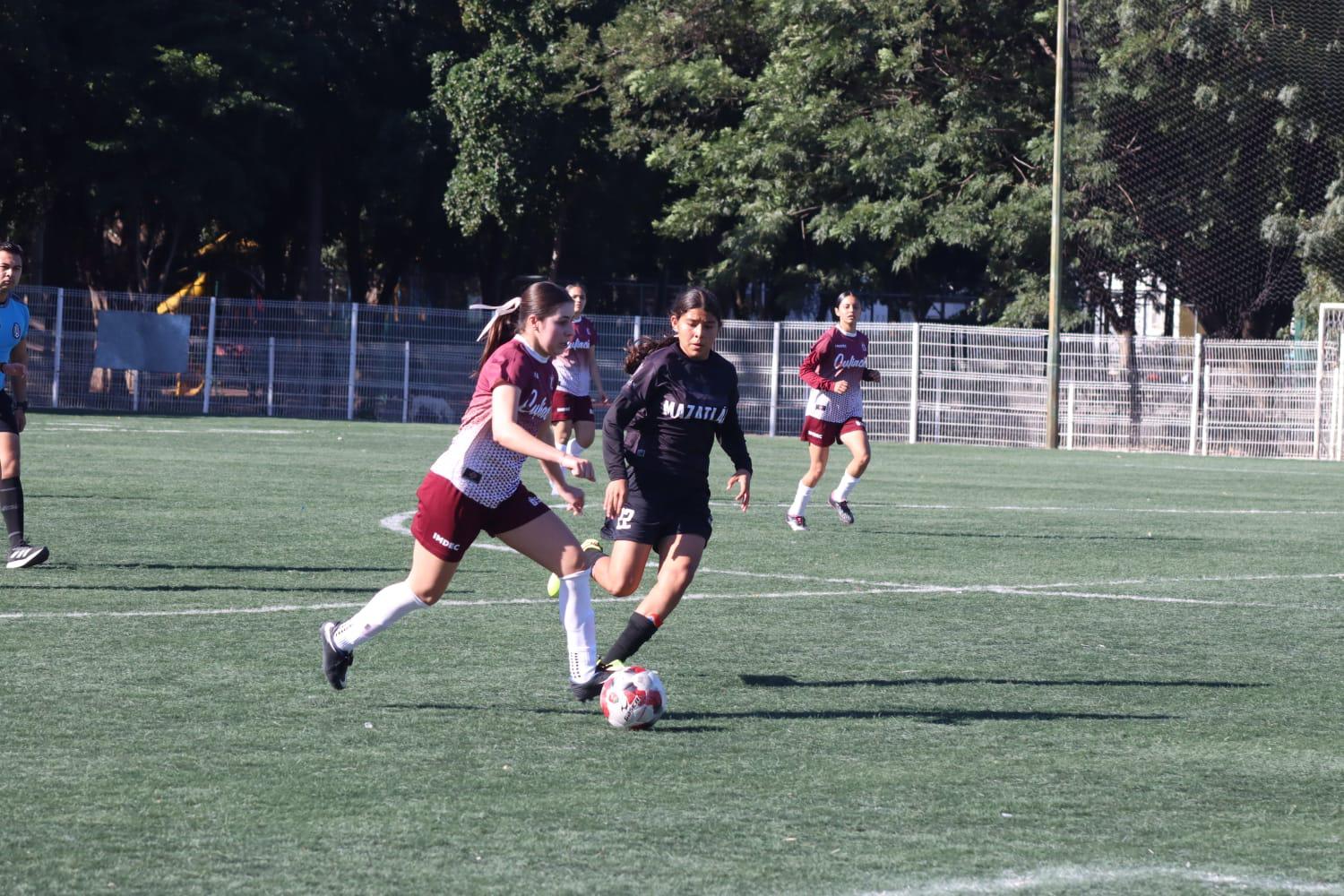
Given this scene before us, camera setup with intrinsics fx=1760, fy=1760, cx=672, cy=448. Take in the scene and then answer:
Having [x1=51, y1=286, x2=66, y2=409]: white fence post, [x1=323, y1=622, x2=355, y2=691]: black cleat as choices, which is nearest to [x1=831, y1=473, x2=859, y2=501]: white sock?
[x1=323, y1=622, x2=355, y2=691]: black cleat

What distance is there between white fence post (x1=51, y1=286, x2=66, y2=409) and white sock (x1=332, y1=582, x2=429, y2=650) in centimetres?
2993

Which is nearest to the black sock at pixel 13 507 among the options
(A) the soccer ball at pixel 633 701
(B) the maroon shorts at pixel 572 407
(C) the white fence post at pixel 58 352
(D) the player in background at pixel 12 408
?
(D) the player in background at pixel 12 408

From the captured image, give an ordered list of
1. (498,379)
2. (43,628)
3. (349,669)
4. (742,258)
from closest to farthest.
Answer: (498,379), (349,669), (43,628), (742,258)

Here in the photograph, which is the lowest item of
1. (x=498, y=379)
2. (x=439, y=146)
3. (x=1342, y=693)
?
(x=1342, y=693)

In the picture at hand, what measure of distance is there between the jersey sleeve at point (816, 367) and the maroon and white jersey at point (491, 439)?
8032mm

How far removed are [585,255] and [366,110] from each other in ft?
21.7

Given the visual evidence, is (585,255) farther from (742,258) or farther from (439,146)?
(742,258)

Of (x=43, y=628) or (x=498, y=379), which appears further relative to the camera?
(x=43, y=628)

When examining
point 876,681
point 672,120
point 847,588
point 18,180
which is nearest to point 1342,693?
point 876,681

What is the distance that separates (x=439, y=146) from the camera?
134ft

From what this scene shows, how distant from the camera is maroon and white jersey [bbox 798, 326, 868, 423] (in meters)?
14.9

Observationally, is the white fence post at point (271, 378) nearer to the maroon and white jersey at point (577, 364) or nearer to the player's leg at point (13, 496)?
the maroon and white jersey at point (577, 364)

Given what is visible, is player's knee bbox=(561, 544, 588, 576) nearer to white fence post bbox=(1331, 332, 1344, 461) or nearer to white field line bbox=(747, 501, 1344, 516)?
white field line bbox=(747, 501, 1344, 516)

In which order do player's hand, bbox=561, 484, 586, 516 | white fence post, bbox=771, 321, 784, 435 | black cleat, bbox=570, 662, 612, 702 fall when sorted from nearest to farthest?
player's hand, bbox=561, 484, 586, 516 → black cleat, bbox=570, 662, 612, 702 → white fence post, bbox=771, 321, 784, 435
